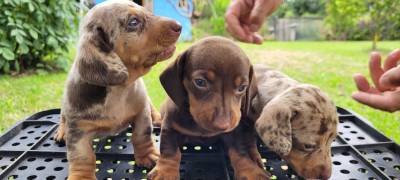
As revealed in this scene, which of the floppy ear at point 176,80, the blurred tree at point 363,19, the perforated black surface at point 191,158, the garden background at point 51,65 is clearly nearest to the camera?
the floppy ear at point 176,80

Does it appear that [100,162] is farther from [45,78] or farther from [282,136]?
[45,78]

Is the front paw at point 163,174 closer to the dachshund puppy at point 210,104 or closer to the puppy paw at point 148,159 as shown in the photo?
the dachshund puppy at point 210,104

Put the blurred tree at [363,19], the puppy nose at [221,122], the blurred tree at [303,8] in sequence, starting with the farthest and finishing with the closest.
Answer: the blurred tree at [303,8] → the blurred tree at [363,19] → the puppy nose at [221,122]

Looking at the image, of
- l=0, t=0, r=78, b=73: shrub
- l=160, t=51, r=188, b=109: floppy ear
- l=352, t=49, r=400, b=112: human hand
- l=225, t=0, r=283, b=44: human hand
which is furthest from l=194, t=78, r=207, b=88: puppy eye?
l=0, t=0, r=78, b=73: shrub

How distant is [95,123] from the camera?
1.68m

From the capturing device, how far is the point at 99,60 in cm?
147

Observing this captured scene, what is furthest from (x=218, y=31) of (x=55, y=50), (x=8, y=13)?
(x=8, y=13)

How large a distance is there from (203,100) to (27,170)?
3.19ft

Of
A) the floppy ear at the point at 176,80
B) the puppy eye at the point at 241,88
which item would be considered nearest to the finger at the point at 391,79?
the puppy eye at the point at 241,88

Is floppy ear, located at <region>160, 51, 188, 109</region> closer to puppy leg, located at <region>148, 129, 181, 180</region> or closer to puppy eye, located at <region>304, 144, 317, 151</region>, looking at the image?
puppy leg, located at <region>148, 129, 181, 180</region>

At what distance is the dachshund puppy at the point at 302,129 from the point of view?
1443 millimetres

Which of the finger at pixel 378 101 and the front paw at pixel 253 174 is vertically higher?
the finger at pixel 378 101

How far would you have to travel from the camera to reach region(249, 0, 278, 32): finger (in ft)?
6.51

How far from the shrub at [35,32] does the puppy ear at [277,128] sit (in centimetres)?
432
